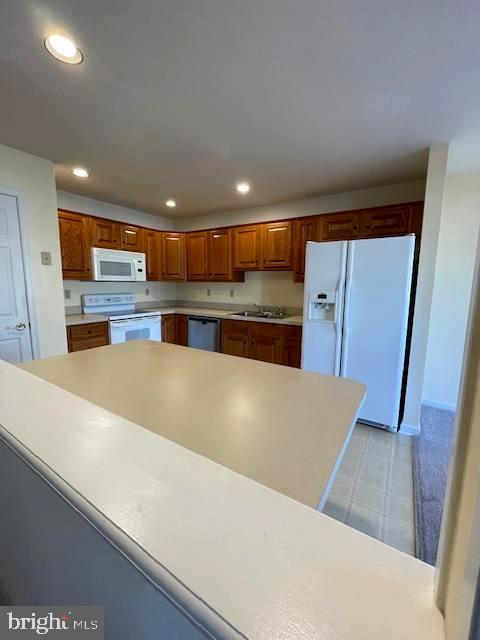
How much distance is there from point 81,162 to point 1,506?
2586 mm

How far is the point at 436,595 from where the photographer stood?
30cm

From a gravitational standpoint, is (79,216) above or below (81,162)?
below

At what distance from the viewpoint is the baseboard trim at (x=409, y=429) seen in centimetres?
Result: 246

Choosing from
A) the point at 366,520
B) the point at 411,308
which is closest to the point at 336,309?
the point at 411,308

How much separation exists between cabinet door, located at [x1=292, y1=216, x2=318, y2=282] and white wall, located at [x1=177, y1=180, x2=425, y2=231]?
0.71 ft

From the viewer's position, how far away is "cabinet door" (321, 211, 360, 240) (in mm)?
2965

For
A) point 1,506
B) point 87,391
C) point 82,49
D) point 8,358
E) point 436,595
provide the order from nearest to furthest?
point 436,595
point 1,506
point 87,391
point 82,49
point 8,358

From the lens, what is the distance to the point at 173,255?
14.3 ft

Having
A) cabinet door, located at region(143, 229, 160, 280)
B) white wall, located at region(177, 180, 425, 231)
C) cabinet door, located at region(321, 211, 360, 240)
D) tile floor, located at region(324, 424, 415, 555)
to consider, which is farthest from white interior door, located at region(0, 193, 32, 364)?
cabinet door, located at region(321, 211, 360, 240)

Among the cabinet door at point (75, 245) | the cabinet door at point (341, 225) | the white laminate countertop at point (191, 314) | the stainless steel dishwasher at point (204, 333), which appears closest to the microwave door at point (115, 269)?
the cabinet door at point (75, 245)

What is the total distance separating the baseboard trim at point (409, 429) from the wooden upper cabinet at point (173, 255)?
3.45 m

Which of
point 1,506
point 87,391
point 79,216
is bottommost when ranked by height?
point 1,506

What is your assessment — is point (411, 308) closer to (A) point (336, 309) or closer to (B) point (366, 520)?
(A) point (336, 309)
